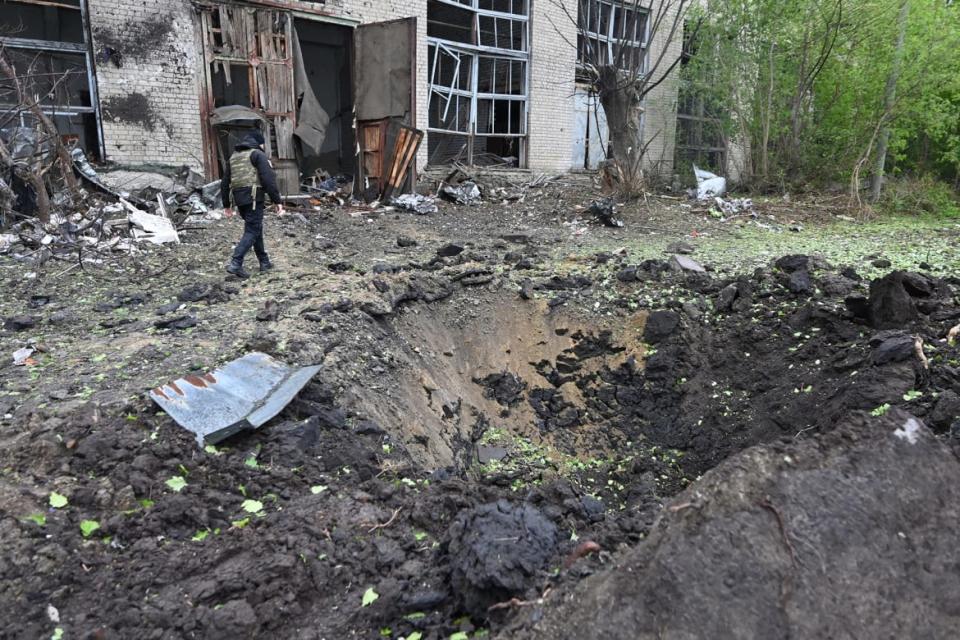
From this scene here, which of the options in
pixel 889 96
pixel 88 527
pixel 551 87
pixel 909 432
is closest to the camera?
pixel 909 432

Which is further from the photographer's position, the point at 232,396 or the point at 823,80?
the point at 823,80

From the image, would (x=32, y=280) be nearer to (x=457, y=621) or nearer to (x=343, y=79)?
(x=457, y=621)

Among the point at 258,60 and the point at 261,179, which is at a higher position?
the point at 258,60

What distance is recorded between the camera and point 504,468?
4.57 meters

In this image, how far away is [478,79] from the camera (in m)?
13.3

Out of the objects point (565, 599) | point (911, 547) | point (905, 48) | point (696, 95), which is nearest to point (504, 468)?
point (565, 599)

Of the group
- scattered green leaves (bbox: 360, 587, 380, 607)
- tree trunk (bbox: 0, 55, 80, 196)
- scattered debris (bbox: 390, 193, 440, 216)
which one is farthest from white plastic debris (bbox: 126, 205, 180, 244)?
scattered green leaves (bbox: 360, 587, 380, 607)

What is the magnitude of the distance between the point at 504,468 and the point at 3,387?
10.4 ft

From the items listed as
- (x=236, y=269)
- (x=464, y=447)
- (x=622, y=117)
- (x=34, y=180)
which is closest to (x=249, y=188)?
(x=236, y=269)

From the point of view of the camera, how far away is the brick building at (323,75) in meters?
8.91

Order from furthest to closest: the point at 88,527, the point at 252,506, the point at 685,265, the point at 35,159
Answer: the point at 35,159
the point at 685,265
the point at 252,506
the point at 88,527

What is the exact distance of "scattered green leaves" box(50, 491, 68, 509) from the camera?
262 centimetres

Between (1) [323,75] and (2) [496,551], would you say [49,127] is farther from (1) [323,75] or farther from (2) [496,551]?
(2) [496,551]

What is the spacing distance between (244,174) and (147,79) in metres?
4.38
